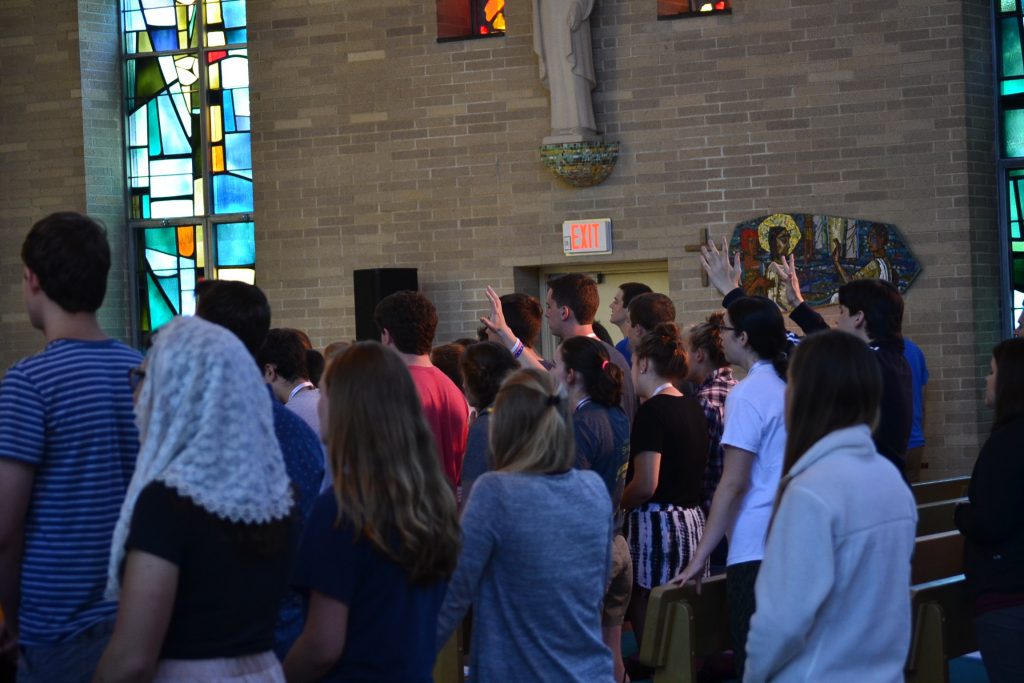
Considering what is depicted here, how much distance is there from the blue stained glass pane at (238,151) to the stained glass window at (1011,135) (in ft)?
22.5

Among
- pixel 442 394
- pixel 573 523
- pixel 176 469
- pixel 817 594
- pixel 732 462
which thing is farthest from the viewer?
pixel 442 394

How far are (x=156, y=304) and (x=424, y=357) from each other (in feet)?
27.9

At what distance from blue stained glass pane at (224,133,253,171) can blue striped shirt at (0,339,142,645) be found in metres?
10.3

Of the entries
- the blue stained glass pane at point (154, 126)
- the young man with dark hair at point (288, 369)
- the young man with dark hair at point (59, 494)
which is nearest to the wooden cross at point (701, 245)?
the blue stained glass pane at point (154, 126)

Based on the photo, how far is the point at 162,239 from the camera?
13320mm

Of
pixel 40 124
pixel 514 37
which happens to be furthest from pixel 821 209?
pixel 40 124

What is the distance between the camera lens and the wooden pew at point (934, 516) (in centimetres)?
663

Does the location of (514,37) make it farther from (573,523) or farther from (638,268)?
(573,523)

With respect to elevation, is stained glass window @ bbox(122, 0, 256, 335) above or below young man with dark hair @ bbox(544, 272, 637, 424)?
above

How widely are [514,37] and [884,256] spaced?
3614mm

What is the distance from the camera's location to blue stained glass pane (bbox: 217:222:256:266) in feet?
42.6

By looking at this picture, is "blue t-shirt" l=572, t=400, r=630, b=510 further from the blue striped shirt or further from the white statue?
the white statue

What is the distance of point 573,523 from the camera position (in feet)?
11.0

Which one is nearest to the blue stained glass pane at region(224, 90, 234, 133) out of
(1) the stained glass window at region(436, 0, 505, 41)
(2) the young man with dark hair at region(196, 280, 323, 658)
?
(1) the stained glass window at region(436, 0, 505, 41)
